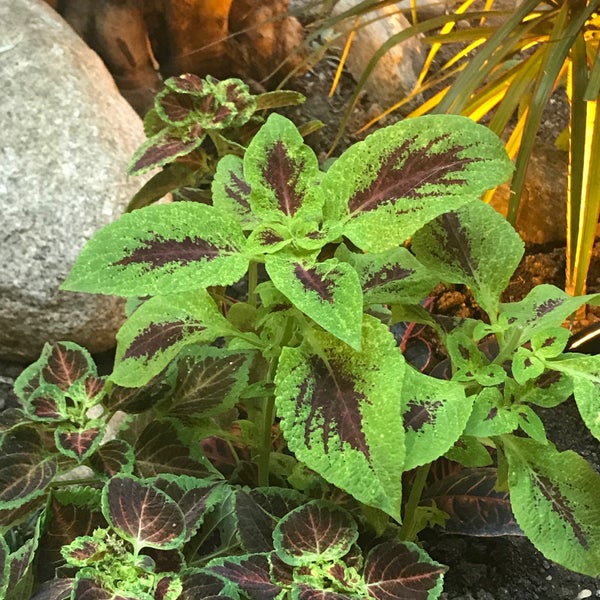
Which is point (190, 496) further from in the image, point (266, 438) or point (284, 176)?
point (284, 176)

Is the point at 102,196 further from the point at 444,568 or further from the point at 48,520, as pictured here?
the point at 444,568

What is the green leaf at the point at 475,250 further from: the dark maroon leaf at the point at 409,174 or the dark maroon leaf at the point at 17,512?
the dark maroon leaf at the point at 17,512

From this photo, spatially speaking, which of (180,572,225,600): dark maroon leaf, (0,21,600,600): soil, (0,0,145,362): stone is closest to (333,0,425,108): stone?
(0,21,600,600): soil

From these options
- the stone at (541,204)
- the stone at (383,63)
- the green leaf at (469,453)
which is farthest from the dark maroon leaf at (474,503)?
the stone at (383,63)

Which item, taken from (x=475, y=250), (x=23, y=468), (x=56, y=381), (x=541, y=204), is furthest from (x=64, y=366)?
(x=541, y=204)

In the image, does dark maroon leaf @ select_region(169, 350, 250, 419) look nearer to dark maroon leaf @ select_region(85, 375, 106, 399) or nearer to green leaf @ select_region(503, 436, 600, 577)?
dark maroon leaf @ select_region(85, 375, 106, 399)

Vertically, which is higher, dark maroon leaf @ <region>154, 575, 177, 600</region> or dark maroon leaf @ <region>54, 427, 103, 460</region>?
dark maroon leaf @ <region>54, 427, 103, 460</region>
